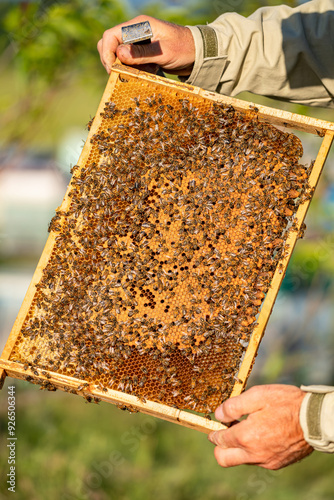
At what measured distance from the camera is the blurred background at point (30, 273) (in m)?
5.69

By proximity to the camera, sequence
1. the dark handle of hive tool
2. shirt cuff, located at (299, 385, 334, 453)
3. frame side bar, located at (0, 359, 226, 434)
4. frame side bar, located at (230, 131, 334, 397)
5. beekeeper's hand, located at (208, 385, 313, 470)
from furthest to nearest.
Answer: the dark handle of hive tool, frame side bar, located at (230, 131, 334, 397), frame side bar, located at (0, 359, 226, 434), beekeeper's hand, located at (208, 385, 313, 470), shirt cuff, located at (299, 385, 334, 453)

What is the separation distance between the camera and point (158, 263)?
3264mm

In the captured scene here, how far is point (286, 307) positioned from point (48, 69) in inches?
200

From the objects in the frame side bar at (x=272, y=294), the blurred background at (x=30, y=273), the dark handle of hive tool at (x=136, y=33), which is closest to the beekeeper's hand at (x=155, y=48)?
the dark handle of hive tool at (x=136, y=33)

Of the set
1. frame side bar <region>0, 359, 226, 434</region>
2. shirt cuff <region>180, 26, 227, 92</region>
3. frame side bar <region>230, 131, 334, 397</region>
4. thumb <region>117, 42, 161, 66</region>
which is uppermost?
shirt cuff <region>180, 26, 227, 92</region>

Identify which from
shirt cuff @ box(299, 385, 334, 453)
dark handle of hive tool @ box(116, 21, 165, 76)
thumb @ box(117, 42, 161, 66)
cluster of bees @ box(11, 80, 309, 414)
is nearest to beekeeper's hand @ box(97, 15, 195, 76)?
thumb @ box(117, 42, 161, 66)

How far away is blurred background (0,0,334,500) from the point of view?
569 centimetres

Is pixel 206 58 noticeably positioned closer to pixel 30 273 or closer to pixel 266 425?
pixel 266 425

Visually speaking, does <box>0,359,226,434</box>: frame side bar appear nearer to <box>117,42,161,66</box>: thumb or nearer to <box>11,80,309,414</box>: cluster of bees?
<box>11,80,309,414</box>: cluster of bees

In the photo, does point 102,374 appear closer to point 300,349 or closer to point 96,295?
point 96,295

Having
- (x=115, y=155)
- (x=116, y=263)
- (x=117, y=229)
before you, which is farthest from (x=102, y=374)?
(x=115, y=155)

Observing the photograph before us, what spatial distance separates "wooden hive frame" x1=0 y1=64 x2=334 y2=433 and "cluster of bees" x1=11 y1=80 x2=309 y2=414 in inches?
2.1

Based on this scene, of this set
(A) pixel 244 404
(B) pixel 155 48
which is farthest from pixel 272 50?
(A) pixel 244 404

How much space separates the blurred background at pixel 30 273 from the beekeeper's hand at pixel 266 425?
10.5 feet
